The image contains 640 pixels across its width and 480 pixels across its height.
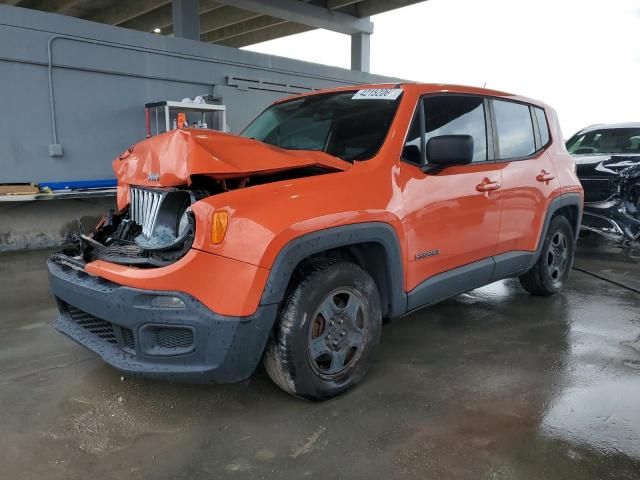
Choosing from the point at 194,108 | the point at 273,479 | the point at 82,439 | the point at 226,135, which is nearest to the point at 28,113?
the point at 194,108

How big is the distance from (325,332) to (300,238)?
21.9 inches

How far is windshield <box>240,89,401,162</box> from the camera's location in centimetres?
313

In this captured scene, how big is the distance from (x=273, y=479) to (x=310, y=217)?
46.5 inches

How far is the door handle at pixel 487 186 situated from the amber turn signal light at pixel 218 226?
6.15 feet

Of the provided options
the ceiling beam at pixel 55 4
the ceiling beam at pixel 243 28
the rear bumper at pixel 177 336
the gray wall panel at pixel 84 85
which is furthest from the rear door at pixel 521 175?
the ceiling beam at pixel 243 28

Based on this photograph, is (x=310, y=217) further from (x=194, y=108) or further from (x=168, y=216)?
(x=194, y=108)

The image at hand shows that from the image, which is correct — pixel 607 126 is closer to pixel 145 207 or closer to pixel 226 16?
pixel 145 207

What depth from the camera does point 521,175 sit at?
12.8 feet

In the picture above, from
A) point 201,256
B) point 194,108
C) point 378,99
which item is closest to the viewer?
point 201,256

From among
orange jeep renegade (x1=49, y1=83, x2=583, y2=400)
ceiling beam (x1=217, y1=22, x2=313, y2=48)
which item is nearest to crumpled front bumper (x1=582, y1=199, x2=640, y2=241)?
orange jeep renegade (x1=49, y1=83, x2=583, y2=400)

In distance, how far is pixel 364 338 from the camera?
288 centimetres

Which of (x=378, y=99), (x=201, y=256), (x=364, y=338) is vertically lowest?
(x=364, y=338)

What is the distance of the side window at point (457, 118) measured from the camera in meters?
3.31

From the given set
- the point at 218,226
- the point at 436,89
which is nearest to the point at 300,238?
the point at 218,226
